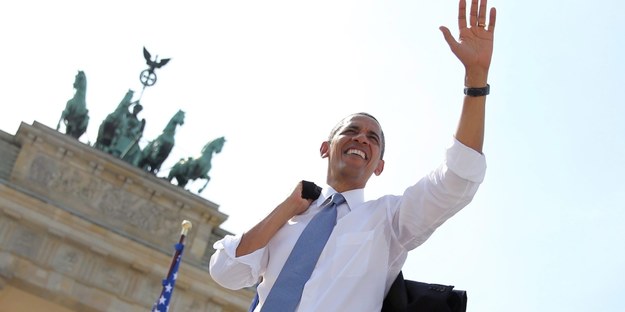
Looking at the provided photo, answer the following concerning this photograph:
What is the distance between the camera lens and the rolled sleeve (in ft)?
8.64

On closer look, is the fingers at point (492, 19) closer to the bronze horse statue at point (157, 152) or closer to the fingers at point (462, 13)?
the fingers at point (462, 13)

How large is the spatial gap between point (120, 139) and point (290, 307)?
712 inches

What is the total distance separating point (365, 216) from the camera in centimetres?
251

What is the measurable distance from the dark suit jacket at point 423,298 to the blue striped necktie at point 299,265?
0.22m

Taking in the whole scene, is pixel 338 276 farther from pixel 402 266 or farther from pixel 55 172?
pixel 55 172

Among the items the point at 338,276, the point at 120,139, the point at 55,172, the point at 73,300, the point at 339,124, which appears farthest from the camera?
the point at 120,139

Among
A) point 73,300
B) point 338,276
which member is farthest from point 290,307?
point 73,300

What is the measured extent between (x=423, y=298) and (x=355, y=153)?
0.54 metres

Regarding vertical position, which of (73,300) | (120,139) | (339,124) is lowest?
(73,300)

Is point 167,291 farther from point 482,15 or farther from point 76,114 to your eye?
point 482,15

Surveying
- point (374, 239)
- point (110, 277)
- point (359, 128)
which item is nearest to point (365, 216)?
point (374, 239)

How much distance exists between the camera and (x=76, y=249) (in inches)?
655

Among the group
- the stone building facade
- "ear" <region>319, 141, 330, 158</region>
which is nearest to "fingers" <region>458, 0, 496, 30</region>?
"ear" <region>319, 141, 330, 158</region>

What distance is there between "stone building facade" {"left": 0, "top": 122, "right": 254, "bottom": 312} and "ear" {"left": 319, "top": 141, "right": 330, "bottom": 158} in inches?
542
